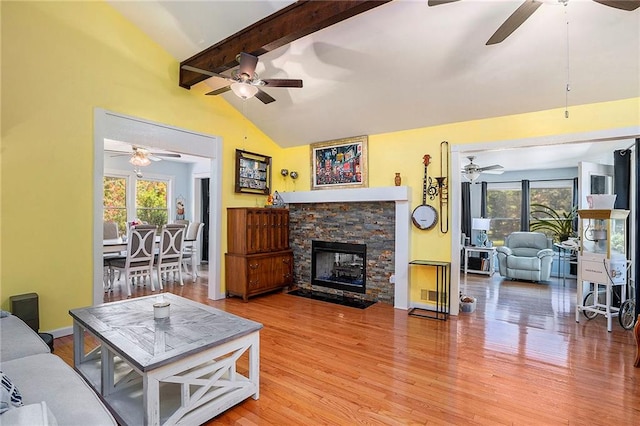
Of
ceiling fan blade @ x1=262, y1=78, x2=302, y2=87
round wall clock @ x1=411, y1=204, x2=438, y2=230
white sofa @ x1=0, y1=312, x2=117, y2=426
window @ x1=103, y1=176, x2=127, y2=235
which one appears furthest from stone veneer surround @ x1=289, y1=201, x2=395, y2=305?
window @ x1=103, y1=176, x2=127, y2=235

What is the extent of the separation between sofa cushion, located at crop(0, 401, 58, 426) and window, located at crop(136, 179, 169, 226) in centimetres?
711

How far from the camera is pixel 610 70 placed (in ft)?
9.66

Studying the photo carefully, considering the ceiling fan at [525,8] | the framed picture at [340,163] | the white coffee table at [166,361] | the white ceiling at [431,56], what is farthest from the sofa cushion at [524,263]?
the white coffee table at [166,361]

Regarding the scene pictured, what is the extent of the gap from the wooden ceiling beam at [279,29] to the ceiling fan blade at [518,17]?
0.89m

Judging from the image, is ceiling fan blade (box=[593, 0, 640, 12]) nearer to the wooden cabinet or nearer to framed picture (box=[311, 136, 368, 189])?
framed picture (box=[311, 136, 368, 189])

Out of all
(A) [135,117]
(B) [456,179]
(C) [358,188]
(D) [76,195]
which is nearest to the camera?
(D) [76,195]

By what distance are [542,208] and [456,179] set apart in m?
4.73

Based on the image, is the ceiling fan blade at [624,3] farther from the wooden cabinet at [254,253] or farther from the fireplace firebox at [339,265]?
the wooden cabinet at [254,253]

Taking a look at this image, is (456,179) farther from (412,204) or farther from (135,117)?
(135,117)

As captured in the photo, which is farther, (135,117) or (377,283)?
(377,283)

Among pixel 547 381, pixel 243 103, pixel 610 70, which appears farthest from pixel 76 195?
pixel 610 70

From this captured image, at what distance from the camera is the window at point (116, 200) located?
6895 mm

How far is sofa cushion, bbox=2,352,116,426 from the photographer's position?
1334 mm

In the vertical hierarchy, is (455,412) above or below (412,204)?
below
